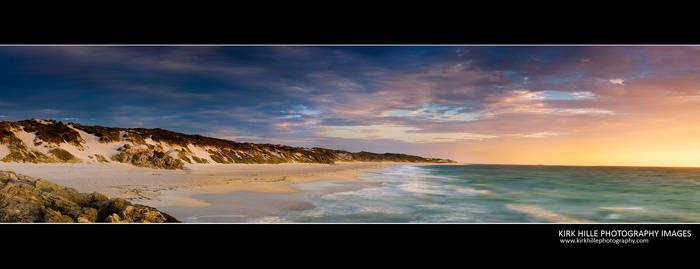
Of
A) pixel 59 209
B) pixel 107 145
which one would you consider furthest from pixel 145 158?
pixel 59 209

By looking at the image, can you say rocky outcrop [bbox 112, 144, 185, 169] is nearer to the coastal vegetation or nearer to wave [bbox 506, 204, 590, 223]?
the coastal vegetation

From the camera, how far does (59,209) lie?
233 inches

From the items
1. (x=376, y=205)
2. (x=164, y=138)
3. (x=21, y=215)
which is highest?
(x=164, y=138)

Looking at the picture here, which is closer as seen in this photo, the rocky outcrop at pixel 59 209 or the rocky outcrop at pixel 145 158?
the rocky outcrop at pixel 59 209

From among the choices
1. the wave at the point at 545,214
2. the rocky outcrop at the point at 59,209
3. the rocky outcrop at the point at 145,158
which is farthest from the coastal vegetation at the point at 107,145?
the wave at the point at 545,214

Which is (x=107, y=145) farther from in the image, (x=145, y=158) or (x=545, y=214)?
(x=545, y=214)

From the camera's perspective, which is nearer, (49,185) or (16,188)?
(16,188)

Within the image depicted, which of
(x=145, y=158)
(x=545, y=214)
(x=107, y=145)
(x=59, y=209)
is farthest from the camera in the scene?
(x=107, y=145)

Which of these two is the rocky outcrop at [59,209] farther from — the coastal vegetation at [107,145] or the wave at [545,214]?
the coastal vegetation at [107,145]

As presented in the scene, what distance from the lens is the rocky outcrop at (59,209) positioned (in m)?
5.34

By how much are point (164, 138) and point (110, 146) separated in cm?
736
